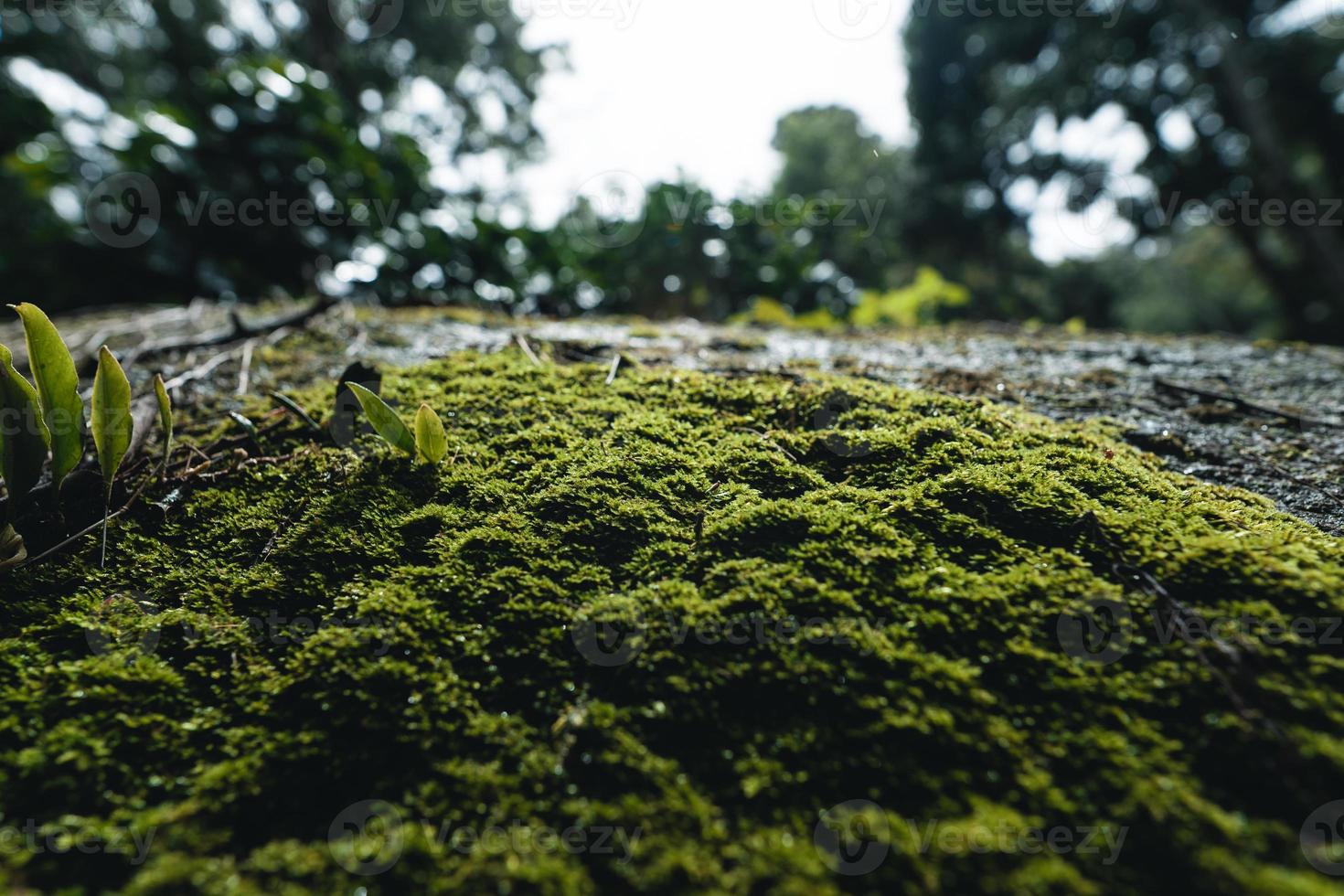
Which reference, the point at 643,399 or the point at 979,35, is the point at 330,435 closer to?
the point at 643,399

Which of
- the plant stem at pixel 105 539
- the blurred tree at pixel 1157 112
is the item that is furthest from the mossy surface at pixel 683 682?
the blurred tree at pixel 1157 112

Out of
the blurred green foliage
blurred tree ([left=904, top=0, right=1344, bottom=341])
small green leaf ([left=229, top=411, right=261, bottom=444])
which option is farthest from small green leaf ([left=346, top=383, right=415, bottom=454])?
blurred tree ([left=904, top=0, right=1344, bottom=341])

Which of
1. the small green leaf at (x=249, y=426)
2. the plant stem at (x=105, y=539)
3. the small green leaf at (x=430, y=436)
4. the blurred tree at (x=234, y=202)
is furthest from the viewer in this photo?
the blurred tree at (x=234, y=202)

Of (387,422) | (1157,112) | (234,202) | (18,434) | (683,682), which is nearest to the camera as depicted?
(683,682)

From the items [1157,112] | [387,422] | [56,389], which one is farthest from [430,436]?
[1157,112]

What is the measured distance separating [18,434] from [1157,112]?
18.3m

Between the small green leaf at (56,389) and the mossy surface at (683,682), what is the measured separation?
0.68 feet

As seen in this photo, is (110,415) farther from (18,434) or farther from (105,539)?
(105,539)

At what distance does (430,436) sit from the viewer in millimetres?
1575

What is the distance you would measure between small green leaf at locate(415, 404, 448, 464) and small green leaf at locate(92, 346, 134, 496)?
1.92ft

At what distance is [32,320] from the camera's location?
1236 millimetres

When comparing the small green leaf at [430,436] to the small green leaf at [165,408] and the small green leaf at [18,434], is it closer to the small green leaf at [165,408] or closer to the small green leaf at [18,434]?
the small green leaf at [165,408]

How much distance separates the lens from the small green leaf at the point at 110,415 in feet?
4.24

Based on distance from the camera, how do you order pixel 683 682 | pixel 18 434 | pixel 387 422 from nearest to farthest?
pixel 683 682, pixel 18 434, pixel 387 422
